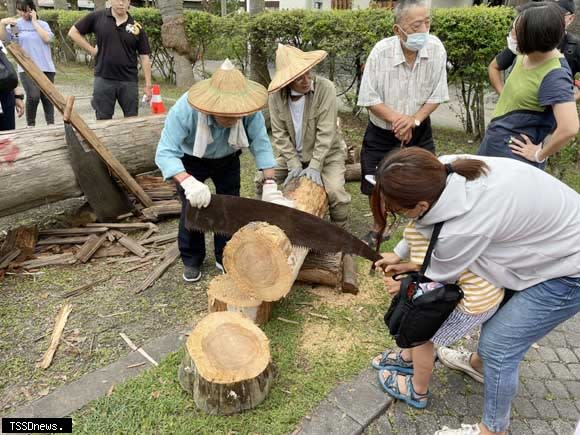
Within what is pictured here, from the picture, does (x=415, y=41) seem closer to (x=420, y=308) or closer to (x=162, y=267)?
(x=420, y=308)

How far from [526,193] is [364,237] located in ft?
10.4

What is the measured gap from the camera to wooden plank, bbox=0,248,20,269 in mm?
4621

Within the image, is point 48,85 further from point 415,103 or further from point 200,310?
point 415,103

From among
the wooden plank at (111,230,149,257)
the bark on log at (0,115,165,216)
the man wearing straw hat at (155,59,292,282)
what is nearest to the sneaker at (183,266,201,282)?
the man wearing straw hat at (155,59,292,282)

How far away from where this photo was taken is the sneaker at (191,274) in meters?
4.49

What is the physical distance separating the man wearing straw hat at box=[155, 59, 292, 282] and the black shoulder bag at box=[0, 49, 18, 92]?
2770 mm

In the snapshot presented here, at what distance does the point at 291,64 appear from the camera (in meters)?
4.18

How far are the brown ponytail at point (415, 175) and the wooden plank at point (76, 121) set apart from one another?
13.3 feet

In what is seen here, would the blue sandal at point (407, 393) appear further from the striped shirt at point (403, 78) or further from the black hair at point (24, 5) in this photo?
the black hair at point (24, 5)

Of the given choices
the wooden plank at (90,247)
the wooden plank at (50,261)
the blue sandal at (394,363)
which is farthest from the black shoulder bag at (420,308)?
the wooden plank at (50,261)

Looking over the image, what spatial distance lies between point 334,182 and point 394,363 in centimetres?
207

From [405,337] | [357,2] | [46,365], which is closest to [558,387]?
[405,337]

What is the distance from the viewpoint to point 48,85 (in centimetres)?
500

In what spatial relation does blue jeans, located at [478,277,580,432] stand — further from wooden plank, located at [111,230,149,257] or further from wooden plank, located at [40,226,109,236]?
wooden plank, located at [40,226,109,236]
